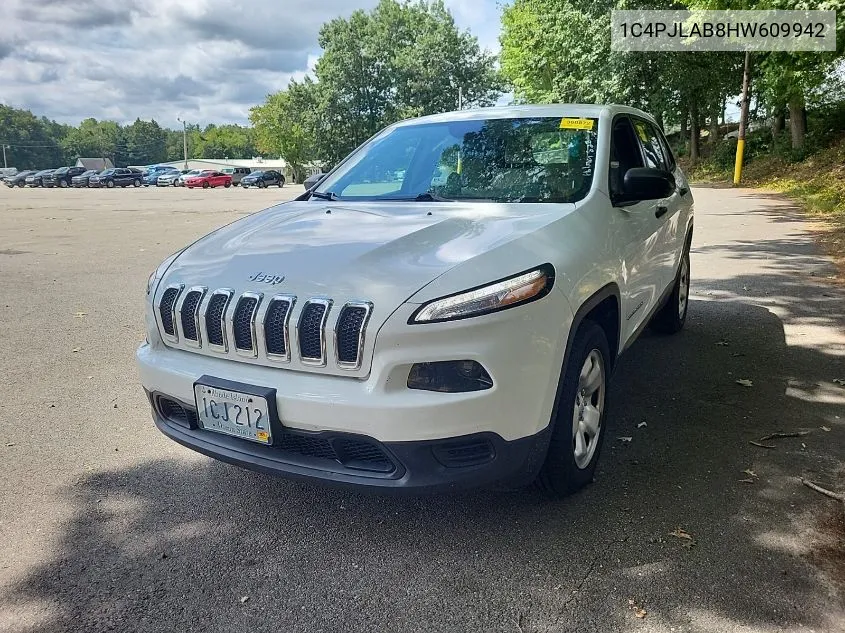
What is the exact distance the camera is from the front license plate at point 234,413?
2.45 meters

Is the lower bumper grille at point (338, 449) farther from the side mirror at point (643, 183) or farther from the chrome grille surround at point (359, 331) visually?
the side mirror at point (643, 183)

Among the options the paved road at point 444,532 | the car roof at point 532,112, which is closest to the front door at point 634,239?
the car roof at point 532,112

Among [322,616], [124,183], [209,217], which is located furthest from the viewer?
[124,183]

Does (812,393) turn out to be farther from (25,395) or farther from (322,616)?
(25,395)

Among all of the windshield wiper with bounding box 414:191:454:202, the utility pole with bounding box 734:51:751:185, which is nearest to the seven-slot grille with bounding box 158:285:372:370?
the windshield wiper with bounding box 414:191:454:202

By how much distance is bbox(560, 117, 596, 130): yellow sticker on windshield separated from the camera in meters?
3.69

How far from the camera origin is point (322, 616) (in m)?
2.29

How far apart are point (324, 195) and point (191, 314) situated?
5.02ft

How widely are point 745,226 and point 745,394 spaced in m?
9.83

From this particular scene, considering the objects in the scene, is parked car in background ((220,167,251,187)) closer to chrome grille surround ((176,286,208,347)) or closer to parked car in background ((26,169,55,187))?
parked car in background ((26,169,55,187))

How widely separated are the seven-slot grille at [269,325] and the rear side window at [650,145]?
282 centimetres

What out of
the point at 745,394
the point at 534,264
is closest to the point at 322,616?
the point at 534,264

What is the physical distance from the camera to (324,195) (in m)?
4.02

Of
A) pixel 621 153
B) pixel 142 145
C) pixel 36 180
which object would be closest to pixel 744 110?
pixel 621 153
